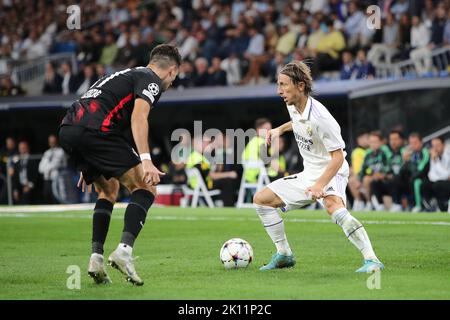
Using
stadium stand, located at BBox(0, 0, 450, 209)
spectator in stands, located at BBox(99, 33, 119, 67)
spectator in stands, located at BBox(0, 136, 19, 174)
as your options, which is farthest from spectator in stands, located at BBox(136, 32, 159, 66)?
spectator in stands, located at BBox(0, 136, 19, 174)

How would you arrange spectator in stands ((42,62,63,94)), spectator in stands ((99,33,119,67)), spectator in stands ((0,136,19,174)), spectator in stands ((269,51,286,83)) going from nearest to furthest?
spectator in stands ((269,51,286,83)) → spectator in stands ((0,136,19,174)) → spectator in stands ((42,62,63,94)) → spectator in stands ((99,33,119,67))

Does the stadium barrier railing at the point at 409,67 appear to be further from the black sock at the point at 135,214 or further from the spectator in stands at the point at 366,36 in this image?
the black sock at the point at 135,214

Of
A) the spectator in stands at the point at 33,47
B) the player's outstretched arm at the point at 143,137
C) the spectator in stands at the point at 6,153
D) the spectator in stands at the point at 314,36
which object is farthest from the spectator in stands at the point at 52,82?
the player's outstretched arm at the point at 143,137

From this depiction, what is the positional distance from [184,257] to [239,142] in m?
14.2

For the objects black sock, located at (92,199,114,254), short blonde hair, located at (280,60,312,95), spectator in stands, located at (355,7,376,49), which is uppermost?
spectator in stands, located at (355,7,376,49)

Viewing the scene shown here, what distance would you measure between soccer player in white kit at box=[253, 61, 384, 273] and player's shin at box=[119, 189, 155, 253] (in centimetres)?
149

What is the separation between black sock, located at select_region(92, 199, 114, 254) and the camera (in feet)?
27.4

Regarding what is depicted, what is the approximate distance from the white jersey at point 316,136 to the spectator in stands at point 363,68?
1371 cm

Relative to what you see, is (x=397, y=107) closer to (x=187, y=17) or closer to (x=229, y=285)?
(x=187, y=17)

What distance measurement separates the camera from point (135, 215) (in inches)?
319

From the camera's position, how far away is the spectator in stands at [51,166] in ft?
85.8

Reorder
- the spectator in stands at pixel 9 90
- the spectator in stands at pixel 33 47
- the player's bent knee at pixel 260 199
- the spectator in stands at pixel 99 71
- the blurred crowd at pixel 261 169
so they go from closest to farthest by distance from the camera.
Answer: the player's bent knee at pixel 260 199, the blurred crowd at pixel 261 169, the spectator in stands at pixel 99 71, the spectator in stands at pixel 9 90, the spectator in stands at pixel 33 47

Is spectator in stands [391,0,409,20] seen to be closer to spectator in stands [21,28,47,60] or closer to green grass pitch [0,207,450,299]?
green grass pitch [0,207,450,299]

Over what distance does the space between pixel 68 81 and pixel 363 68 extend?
960cm
